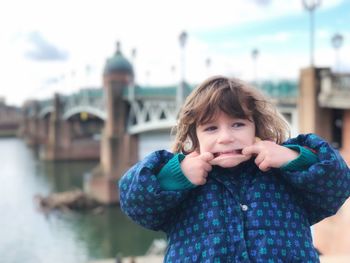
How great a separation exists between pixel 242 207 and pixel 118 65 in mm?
Result: 31469

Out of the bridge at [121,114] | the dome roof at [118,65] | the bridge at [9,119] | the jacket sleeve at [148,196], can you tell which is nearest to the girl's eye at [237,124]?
the jacket sleeve at [148,196]

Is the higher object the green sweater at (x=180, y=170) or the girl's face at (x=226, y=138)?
the girl's face at (x=226, y=138)

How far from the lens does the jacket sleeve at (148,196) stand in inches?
56.9

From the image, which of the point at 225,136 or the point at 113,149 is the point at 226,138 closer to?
the point at 225,136

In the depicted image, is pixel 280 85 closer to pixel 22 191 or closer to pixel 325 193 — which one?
pixel 325 193

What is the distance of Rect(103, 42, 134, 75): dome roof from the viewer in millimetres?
31920

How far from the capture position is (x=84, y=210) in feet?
70.4

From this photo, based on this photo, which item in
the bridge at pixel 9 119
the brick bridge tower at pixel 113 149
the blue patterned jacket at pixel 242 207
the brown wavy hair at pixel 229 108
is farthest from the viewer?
the bridge at pixel 9 119

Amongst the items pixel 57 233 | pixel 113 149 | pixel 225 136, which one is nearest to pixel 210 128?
pixel 225 136

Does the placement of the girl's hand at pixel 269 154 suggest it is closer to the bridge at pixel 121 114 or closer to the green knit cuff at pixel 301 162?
the green knit cuff at pixel 301 162

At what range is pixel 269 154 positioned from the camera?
4.77 feet

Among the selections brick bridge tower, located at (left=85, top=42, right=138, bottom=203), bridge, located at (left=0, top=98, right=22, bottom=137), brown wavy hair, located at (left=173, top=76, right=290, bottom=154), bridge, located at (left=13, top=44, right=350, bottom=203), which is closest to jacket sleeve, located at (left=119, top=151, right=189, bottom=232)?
brown wavy hair, located at (left=173, top=76, right=290, bottom=154)

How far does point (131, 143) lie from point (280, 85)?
1408 cm

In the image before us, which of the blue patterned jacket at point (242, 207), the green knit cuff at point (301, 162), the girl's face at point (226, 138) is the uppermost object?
the girl's face at point (226, 138)
